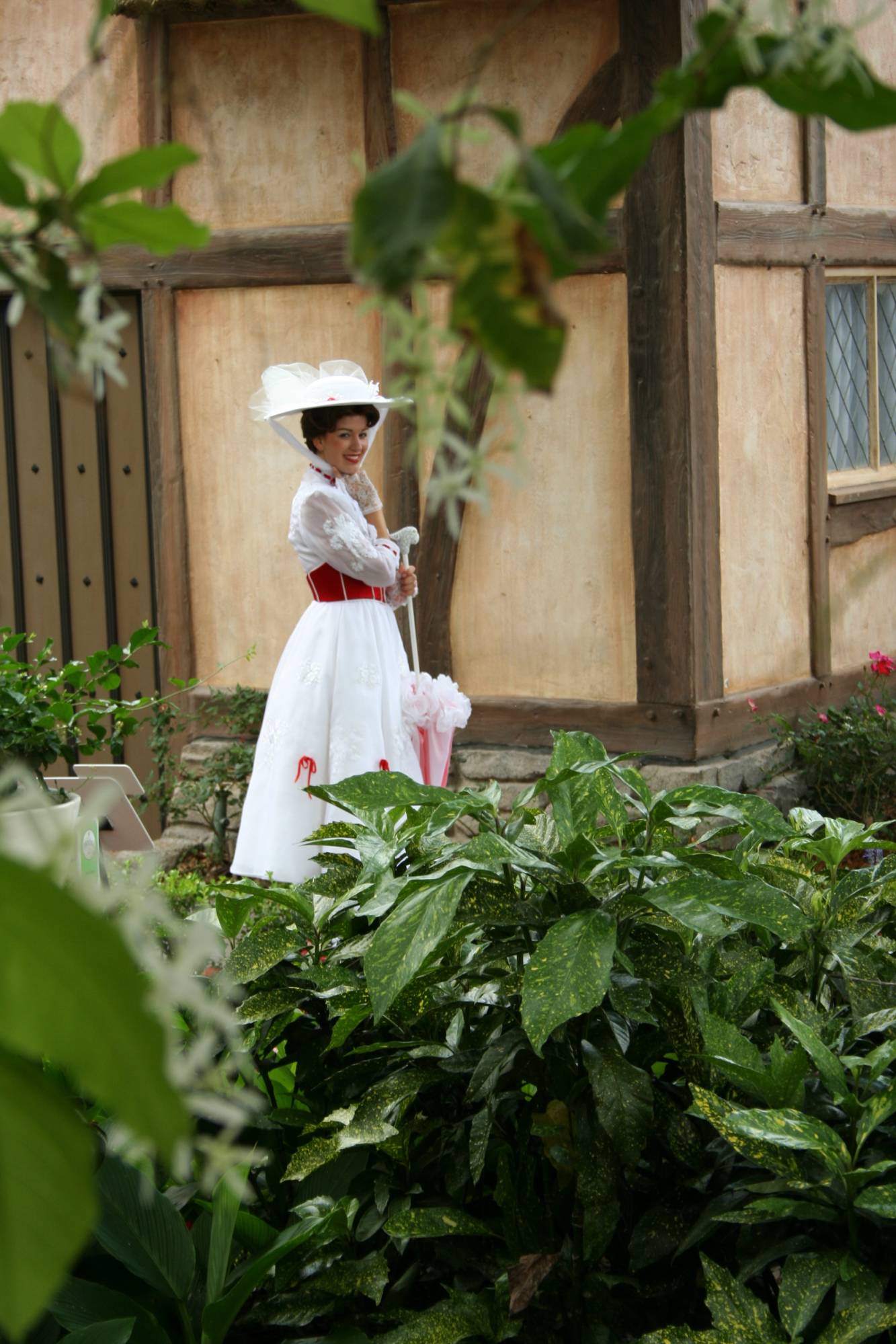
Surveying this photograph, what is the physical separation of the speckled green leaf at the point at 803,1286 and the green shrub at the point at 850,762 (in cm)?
504

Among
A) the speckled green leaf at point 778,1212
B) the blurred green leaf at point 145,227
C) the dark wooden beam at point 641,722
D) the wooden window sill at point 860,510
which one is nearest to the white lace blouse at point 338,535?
the dark wooden beam at point 641,722

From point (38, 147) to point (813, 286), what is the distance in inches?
263

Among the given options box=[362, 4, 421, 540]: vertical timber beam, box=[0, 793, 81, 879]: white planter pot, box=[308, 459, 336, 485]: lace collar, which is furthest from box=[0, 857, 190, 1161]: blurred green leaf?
box=[362, 4, 421, 540]: vertical timber beam

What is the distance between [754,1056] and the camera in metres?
1.44

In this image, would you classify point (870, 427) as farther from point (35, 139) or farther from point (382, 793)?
point (35, 139)

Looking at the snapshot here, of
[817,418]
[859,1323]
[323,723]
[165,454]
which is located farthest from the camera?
[817,418]

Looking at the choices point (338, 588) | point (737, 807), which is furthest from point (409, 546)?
point (737, 807)

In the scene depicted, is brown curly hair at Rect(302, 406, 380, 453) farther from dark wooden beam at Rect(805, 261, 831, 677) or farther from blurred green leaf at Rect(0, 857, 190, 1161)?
blurred green leaf at Rect(0, 857, 190, 1161)

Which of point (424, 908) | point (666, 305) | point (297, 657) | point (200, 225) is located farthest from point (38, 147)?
point (666, 305)

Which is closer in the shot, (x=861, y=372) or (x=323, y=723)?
(x=323, y=723)

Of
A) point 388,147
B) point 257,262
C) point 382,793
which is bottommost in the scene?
point 382,793

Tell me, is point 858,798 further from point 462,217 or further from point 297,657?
point 462,217

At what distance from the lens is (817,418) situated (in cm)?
668

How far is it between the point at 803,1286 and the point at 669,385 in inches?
185
